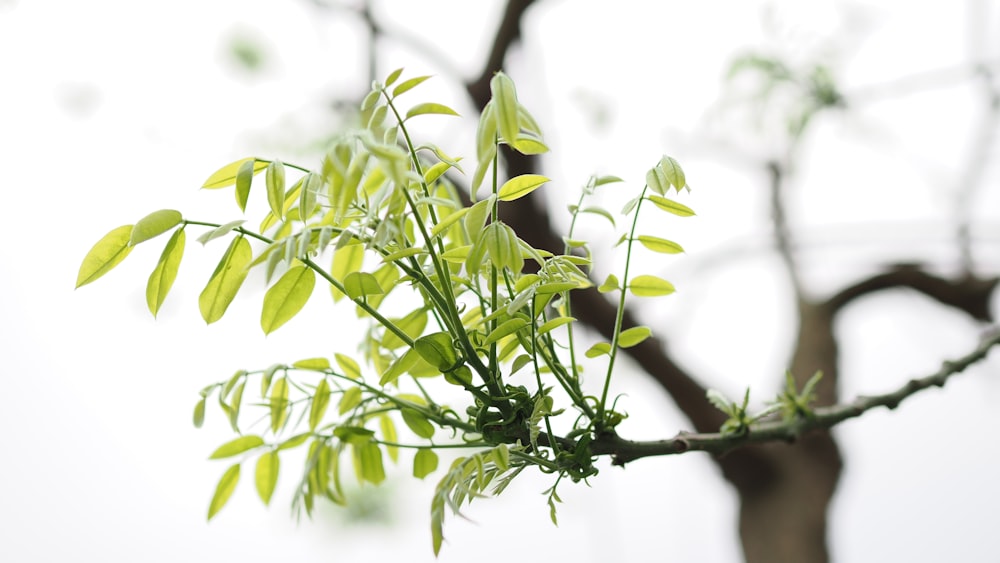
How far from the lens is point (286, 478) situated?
5.40 feet

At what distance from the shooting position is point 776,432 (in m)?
0.50

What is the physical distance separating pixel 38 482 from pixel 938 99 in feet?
6.31

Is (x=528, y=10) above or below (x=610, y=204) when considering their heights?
above

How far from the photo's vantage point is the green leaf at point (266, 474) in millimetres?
491

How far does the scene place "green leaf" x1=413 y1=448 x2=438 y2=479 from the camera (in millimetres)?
474

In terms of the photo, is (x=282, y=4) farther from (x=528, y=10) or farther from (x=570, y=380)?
(x=570, y=380)

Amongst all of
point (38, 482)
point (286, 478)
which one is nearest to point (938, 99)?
point (286, 478)

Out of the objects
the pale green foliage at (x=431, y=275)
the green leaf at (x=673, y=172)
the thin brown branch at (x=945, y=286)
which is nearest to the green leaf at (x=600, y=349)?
the pale green foliage at (x=431, y=275)

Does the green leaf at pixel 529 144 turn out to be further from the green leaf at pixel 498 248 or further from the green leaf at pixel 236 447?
the green leaf at pixel 236 447

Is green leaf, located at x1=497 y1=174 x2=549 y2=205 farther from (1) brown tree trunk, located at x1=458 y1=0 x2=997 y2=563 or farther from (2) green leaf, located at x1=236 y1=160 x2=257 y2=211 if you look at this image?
(1) brown tree trunk, located at x1=458 y1=0 x2=997 y2=563

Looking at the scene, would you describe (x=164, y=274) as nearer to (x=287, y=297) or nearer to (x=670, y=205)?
(x=287, y=297)

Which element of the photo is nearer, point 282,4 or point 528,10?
point 528,10

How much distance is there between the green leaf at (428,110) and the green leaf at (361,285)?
0.08 metres

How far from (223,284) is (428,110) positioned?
0.13 meters
